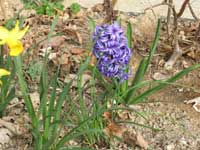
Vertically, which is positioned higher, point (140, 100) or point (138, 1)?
point (138, 1)

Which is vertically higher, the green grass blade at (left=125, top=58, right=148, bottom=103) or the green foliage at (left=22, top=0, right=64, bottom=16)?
the green foliage at (left=22, top=0, right=64, bottom=16)

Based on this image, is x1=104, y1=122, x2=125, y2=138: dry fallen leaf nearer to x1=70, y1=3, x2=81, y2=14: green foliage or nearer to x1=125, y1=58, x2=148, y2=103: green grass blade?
x1=125, y1=58, x2=148, y2=103: green grass blade

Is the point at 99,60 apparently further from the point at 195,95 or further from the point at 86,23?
the point at 86,23

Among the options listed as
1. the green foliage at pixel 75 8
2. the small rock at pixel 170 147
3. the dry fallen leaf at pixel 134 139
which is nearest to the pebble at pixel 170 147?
the small rock at pixel 170 147

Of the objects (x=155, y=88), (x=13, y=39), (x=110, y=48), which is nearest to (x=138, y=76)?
(x=155, y=88)

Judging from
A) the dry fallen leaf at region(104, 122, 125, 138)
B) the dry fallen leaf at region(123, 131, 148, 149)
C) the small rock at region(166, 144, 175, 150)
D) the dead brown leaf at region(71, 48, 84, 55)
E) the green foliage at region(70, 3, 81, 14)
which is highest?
the green foliage at region(70, 3, 81, 14)

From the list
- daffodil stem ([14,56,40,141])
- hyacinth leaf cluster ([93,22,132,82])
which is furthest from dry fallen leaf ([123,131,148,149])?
daffodil stem ([14,56,40,141])

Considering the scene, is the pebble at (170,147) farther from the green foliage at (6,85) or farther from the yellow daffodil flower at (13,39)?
the yellow daffodil flower at (13,39)

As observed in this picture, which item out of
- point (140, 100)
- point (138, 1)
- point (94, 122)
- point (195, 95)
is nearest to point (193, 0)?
point (138, 1)
